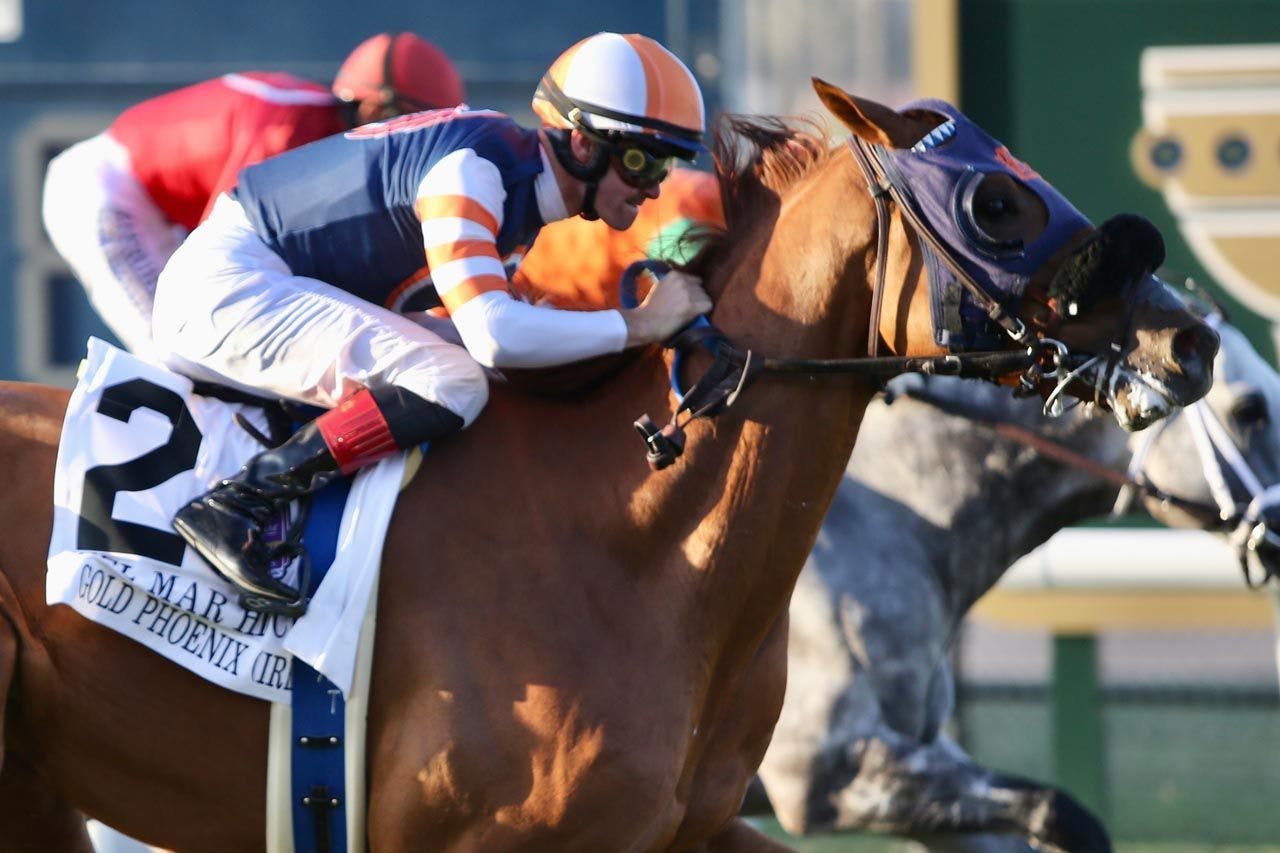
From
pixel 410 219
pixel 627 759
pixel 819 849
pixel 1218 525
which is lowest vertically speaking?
pixel 819 849

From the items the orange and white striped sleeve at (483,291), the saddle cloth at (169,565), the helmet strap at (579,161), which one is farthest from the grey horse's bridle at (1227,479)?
the saddle cloth at (169,565)

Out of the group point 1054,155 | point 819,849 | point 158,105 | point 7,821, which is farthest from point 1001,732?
point 7,821

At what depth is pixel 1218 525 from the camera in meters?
5.06

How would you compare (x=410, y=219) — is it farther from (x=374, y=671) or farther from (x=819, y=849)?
(x=819, y=849)

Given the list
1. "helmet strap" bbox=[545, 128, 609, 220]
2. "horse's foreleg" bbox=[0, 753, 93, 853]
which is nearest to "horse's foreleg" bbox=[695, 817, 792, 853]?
"horse's foreleg" bbox=[0, 753, 93, 853]

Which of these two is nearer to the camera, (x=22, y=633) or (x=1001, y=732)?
(x=22, y=633)

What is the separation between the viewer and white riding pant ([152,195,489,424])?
332 centimetres

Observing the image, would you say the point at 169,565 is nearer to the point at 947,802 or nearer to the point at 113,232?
the point at 113,232

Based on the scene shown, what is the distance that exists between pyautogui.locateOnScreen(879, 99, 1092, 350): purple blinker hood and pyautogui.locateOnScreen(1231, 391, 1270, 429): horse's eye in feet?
6.84

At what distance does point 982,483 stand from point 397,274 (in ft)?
7.46

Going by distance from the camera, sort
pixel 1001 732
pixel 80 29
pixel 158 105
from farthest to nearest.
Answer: pixel 80 29
pixel 1001 732
pixel 158 105

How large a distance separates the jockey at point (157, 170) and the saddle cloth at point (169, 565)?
126 centimetres

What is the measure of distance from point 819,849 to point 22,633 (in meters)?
4.39

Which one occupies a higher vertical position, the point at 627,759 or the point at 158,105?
the point at 158,105
